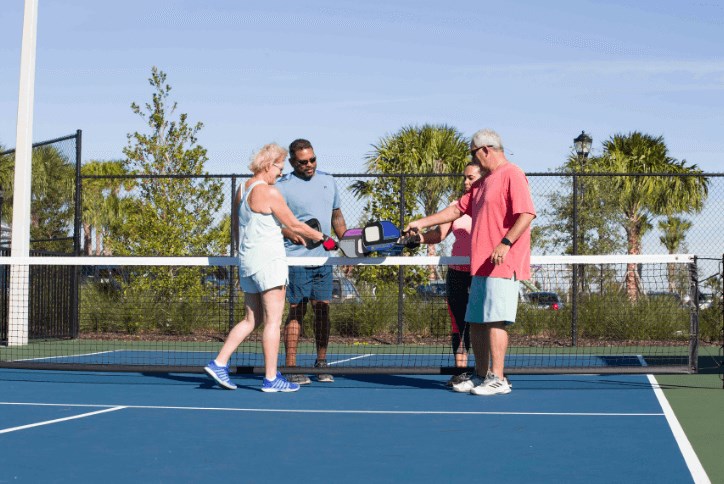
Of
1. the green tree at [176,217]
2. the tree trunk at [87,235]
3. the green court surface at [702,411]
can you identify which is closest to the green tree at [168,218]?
the green tree at [176,217]

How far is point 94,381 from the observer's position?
9.55m

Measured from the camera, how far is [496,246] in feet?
25.7

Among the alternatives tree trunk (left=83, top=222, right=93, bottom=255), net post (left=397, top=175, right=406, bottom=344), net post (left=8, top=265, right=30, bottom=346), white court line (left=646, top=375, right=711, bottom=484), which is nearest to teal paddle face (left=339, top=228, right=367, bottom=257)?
white court line (left=646, top=375, right=711, bottom=484)

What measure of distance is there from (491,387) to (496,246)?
43.2 inches

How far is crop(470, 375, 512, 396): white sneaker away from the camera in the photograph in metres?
7.97

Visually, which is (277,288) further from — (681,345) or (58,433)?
(681,345)

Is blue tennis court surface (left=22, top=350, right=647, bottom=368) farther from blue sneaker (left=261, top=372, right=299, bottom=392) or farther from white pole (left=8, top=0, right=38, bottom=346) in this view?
blue sneaker (left=261, top=372, right=299, bottom=392)

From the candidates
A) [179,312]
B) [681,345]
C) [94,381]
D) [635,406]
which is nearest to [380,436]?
[635,406]

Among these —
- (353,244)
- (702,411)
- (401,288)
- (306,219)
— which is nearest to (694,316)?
(702,411)

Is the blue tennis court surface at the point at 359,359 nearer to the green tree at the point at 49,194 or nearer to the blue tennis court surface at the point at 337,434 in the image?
the blue tennis court surface at the point at 337,434

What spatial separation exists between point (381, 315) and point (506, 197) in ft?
24.7

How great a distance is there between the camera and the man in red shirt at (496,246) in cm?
775

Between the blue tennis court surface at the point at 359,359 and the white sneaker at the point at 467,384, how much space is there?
2637 millimetres

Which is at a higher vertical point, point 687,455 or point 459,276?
point 459,276
